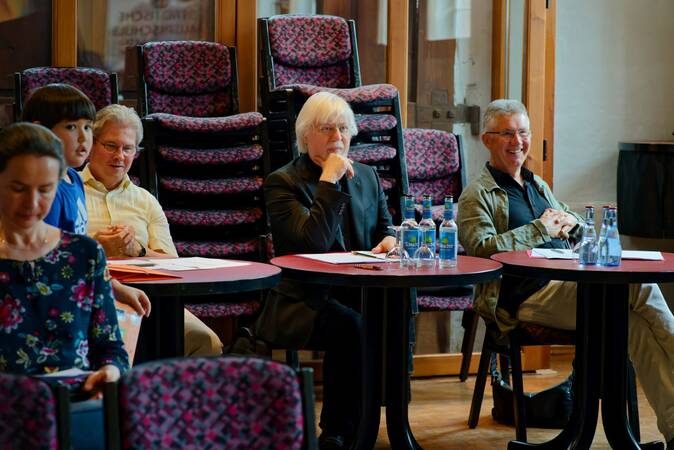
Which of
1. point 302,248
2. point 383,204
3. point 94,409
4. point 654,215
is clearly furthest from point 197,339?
point 654,215

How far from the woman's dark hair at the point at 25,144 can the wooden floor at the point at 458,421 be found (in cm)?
210

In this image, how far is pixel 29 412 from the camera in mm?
1666

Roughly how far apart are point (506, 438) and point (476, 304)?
0.56 meters

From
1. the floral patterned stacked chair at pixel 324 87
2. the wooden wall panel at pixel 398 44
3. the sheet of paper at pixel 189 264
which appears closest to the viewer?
the sheet of paper at pixel 189 264

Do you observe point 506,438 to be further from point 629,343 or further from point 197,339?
point 197,339

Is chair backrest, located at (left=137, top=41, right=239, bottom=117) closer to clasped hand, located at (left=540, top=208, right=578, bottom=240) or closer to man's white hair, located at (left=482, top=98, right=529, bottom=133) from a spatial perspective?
man's white hair, located at (left=482, top=98, right=529, bottom=133)

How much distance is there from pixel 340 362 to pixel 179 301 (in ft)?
2.50

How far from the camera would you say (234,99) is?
16.1 ft

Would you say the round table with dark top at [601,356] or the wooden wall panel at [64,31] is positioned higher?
the wooden wall panel at [64,31]

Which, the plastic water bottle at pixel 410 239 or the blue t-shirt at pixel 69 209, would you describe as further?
the plastic water bottle at pixel 410 239

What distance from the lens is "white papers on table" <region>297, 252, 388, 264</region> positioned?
3.31m

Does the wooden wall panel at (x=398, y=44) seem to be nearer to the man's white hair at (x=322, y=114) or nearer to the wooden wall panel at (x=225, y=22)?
the wooden wall panel at (x=225, y=22)

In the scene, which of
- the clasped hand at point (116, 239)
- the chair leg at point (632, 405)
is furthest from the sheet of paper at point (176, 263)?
the chair leg at point (632, 405)

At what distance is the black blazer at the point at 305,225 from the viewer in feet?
11.8
